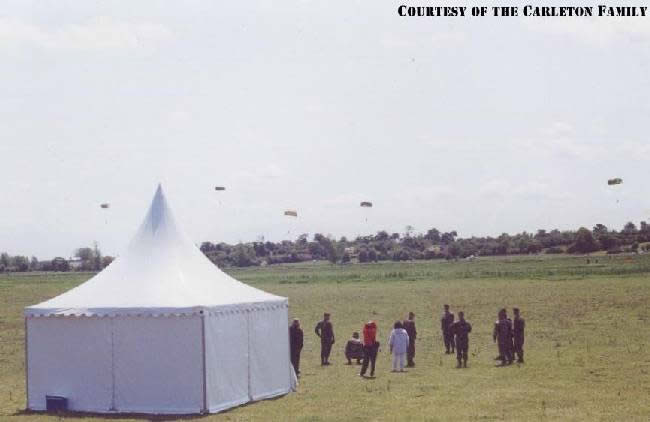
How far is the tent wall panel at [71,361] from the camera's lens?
61.2ft

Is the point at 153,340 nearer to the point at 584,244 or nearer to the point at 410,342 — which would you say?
the point at 410,342

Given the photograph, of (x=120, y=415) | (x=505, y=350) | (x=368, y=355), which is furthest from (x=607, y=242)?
(x=120, y=415)

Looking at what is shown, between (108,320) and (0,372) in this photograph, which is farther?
(0,372)

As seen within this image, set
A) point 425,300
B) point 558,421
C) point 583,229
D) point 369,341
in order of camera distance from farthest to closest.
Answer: point 583,229 → point 425,300 → point 369,341 → point 558,421

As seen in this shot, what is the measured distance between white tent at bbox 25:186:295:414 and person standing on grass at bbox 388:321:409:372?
4.68 metres

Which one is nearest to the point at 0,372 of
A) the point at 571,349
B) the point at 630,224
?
the point at 571,349

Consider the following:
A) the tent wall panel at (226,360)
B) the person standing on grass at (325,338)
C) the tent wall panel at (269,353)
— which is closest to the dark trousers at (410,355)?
the person standing on grass at (325,338)

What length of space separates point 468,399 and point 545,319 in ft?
75.1

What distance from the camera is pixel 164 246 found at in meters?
20.4

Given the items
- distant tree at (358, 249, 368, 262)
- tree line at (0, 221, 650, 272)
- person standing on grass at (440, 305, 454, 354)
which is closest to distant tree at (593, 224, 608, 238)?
tree line at (0, 221, 650, 272)

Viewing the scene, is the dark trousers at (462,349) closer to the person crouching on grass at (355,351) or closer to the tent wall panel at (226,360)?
the person crouching on grass at (355,351)

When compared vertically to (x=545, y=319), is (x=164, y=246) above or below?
above

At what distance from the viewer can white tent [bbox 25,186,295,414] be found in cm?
1817

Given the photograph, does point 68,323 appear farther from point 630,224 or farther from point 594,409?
point 630,224
